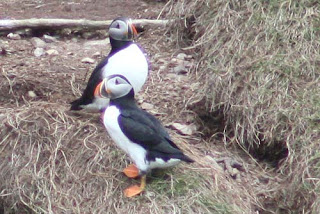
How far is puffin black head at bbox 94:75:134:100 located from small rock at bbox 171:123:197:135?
771 mm

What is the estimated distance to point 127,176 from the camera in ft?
16.8

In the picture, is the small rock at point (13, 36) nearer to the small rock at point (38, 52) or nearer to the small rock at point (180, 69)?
the small rock at point (38, 52)

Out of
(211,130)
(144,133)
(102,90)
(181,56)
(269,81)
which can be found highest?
(102,90)

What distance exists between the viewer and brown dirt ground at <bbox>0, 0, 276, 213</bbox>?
19.2ft

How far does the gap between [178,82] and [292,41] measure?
76 cm

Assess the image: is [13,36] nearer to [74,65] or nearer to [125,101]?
[74,65]

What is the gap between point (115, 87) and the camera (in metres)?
4.96

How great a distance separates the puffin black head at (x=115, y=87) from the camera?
4965 mm

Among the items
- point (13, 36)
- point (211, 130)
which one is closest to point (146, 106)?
point (211, 130)

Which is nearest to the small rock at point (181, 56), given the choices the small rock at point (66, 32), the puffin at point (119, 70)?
the small rock at point (66, 32)

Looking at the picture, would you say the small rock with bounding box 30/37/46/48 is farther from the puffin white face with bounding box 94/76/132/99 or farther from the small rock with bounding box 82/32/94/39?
the puffin white face with bounding box 94/76/132/99

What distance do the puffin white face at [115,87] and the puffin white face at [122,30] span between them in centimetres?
62

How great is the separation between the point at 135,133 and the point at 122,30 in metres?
0.93

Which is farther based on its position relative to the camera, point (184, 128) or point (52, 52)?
point (52, 52)
